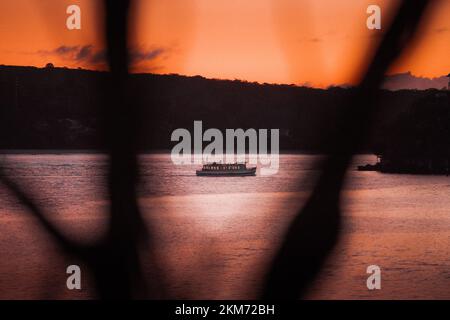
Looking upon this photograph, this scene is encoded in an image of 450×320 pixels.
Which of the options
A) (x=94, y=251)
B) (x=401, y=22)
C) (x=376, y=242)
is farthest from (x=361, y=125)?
(x=376, y=242)

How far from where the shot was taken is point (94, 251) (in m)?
2.38

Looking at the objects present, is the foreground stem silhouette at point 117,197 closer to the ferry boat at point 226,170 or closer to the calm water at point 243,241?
the calm water at point 243,241

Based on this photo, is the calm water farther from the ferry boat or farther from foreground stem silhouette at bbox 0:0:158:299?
the ferry boat

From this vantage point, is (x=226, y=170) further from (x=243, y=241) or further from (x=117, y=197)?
(x=117, y=197)

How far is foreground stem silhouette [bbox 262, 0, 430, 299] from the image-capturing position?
212 centimetres

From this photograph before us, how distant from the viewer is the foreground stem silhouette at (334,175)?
2.12 m

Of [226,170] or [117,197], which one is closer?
[117,197]

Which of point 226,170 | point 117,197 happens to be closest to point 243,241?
point 117,197

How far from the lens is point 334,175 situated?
7.43 feet

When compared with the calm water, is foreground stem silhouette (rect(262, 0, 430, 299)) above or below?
below

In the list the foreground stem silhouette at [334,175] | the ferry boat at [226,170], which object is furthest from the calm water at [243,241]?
the ferry boat at [226,170]

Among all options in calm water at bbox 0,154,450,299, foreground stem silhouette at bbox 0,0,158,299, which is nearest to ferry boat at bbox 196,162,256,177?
calm water at bbox 0,154,450,299
